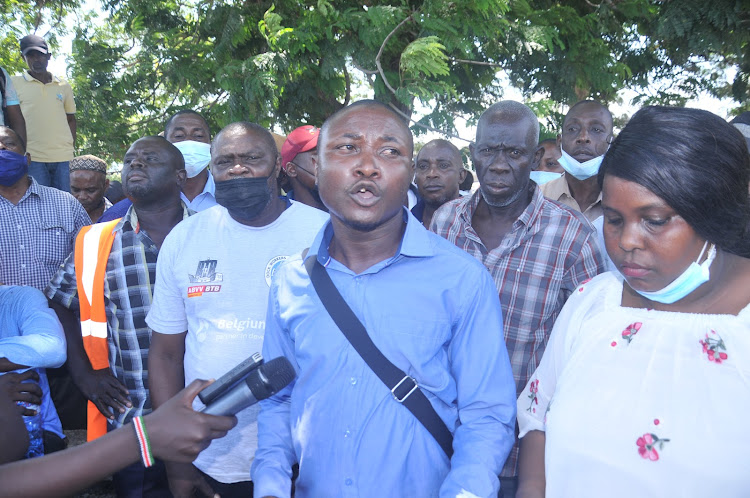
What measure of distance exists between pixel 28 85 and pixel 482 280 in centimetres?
704

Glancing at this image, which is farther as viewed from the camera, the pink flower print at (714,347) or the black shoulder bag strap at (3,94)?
the black shoulder bag strap at (3,94)

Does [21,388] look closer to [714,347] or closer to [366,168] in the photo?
[366,168]

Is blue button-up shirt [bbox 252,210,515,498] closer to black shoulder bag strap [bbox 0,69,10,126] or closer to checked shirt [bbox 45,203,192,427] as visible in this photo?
checked shirt [bbox 45,203,192,427]

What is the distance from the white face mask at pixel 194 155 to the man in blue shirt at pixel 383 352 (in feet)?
9.95

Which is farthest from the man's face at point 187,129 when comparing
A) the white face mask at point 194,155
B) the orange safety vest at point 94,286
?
the orange safety vest at point 94,286

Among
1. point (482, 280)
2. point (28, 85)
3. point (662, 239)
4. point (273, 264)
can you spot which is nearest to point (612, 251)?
point (662, 239)

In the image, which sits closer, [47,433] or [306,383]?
[306,383]

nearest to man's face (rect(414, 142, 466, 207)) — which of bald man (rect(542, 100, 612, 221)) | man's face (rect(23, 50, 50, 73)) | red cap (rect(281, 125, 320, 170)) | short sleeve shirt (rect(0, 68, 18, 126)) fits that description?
bald man (rect(542, 100, 612, 221))

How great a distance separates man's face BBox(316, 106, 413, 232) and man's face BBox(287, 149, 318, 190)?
254 cm

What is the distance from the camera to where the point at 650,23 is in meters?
8.57

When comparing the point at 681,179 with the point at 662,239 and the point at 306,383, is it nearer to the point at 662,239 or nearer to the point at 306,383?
the point at 662,239

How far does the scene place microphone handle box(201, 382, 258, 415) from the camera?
1631 millimetres

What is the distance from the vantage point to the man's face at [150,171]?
3494 millimetres

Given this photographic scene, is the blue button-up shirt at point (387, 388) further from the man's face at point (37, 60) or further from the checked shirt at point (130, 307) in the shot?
the man's face at point (37, 60)
